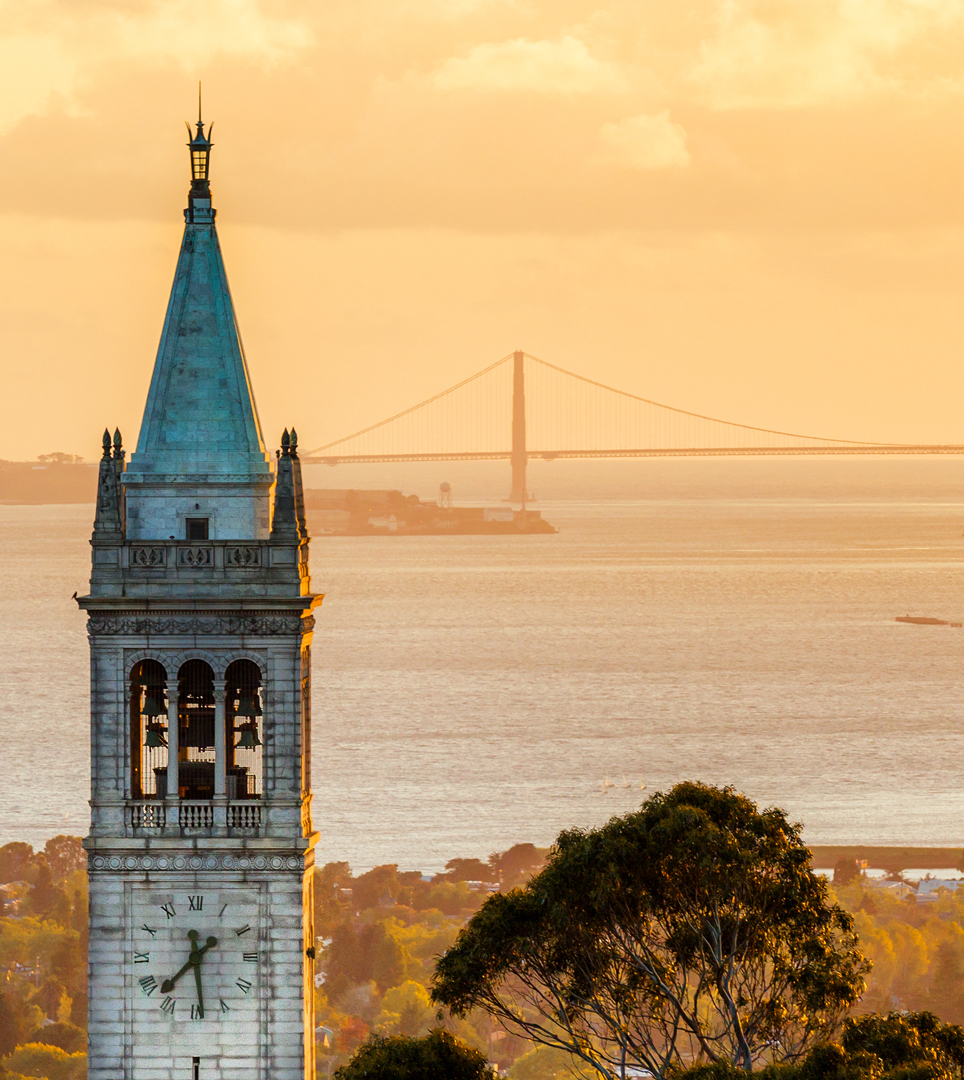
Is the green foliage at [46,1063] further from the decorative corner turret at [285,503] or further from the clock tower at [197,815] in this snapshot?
the decorative corner turret at [285,503]

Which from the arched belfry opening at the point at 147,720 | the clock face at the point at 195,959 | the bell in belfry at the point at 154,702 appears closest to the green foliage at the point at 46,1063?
the arched belfry opening at the point at 147,720

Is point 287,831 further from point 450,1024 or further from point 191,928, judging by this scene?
point 450,1024

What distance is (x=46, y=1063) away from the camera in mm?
84750

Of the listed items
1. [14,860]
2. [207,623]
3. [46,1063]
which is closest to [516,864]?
[14,860]

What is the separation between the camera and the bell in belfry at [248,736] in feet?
134

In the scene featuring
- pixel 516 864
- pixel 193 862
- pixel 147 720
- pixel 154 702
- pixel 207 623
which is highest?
pixel 207 623

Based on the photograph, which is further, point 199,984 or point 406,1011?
point 406,1011

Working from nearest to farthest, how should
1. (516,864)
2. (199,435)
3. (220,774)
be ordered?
(220,774)
(199,435)
(516,864)

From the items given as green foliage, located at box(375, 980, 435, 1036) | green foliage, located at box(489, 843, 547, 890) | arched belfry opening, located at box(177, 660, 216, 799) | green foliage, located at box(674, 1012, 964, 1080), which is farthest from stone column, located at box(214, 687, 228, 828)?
green foliage, located at box(489, 843, 547, 890)

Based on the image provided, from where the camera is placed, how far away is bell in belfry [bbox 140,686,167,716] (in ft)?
133

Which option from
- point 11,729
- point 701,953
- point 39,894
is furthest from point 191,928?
point 11,729

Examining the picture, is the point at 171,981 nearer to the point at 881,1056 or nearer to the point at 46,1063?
the point at 881,1056

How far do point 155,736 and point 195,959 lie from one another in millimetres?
3985

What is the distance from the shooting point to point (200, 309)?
135 feet
